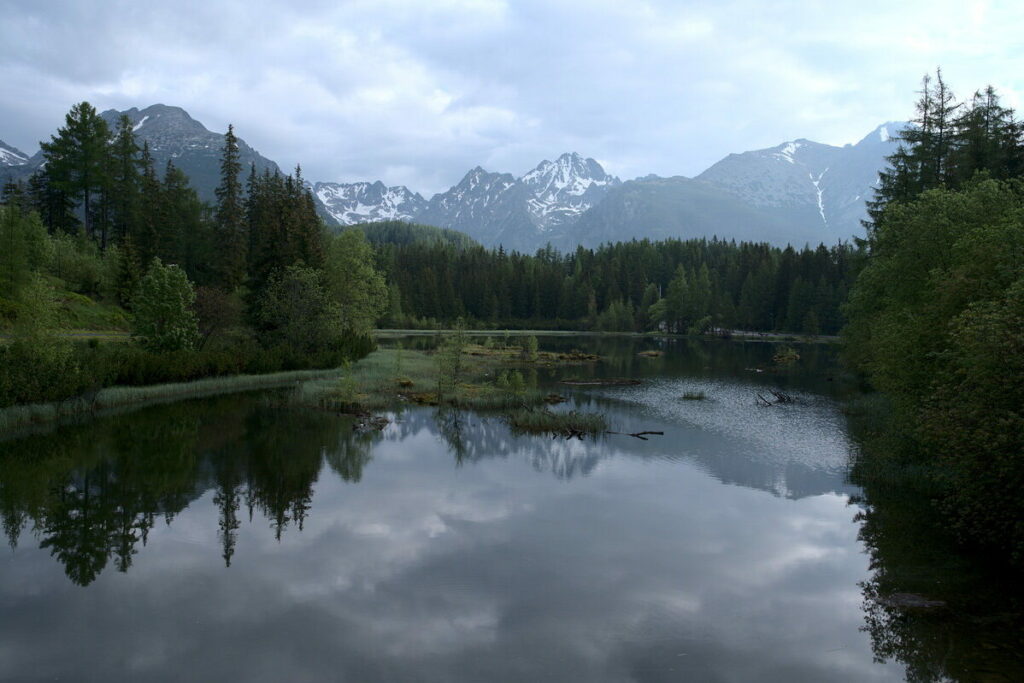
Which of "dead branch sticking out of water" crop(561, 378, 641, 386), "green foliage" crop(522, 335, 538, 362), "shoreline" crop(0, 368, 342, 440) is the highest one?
"green foliage" crop(522, 335, 538, 362)

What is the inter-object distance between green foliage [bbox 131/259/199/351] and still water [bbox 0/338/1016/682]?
1305 cm

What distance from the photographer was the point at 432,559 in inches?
696

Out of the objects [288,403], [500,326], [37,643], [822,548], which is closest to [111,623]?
[37,643]

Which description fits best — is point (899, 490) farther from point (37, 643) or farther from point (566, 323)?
point (566, 323)

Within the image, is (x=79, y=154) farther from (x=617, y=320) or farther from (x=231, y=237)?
(x=617, y=320)

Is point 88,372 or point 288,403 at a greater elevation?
point 88,372

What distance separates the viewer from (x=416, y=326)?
143m

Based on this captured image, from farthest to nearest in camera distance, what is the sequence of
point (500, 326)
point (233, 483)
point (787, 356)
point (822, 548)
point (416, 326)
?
point (500, 326), point (416, 326), point (787, 356), point (233, 483), point (822, 548)

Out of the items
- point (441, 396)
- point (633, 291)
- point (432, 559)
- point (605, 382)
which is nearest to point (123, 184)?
point (441, 396)

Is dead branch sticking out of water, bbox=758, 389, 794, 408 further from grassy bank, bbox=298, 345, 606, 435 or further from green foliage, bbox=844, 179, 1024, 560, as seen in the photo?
grassy bank, bbox=298, 345, 606, 435

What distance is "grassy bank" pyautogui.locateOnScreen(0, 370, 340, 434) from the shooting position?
31.2 meters

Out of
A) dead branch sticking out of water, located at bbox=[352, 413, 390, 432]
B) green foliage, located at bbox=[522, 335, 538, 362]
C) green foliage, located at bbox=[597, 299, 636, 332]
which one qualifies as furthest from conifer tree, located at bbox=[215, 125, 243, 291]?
green foliage, located at bbox=[597, 299, 636, 332]

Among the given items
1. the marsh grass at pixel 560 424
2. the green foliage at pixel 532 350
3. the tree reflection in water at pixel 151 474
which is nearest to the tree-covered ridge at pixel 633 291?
the green foliage at pixel 532 350

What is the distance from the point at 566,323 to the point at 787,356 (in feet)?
280
